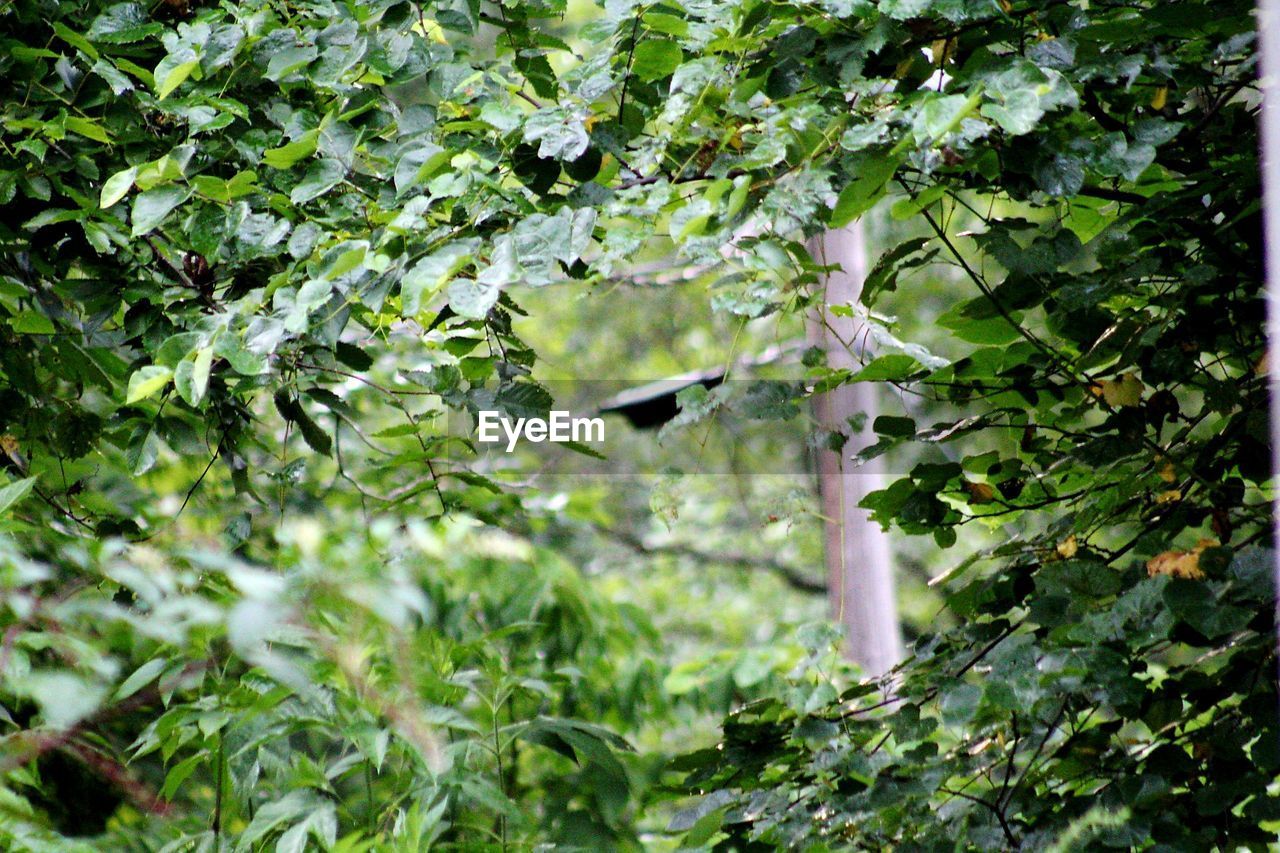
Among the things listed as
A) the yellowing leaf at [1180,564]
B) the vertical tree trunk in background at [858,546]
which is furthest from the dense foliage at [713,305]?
the vertical tree trunk in background at [858,546]

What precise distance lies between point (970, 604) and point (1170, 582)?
0.31 metres

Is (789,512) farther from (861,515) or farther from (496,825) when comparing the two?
(861,515)

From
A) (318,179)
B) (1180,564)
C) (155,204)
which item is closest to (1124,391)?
(1180,564)

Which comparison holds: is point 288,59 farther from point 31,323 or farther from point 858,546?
point 858,546

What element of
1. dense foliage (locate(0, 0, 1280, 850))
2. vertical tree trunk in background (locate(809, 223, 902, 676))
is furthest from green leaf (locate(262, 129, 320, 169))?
vertical tree trunk in background (locate(809, 223, 902, 676))

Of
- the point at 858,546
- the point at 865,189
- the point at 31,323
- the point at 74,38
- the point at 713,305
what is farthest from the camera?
the point at 858,546

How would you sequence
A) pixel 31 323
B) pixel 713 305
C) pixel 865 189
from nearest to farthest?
pixel 865 189
pixel 713 305
pixel 31 323

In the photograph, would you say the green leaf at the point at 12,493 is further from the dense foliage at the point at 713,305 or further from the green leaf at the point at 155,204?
the green leaf at the point at 155,204

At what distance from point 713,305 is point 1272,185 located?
47cm

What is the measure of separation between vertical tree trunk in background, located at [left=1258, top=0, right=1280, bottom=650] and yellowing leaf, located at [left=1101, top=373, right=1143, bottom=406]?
0.38 feet

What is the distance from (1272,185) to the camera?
0.96 metres

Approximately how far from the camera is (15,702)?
4.40 feet

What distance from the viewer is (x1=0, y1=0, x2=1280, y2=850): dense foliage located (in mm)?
933

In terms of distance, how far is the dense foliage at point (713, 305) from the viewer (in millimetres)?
933
